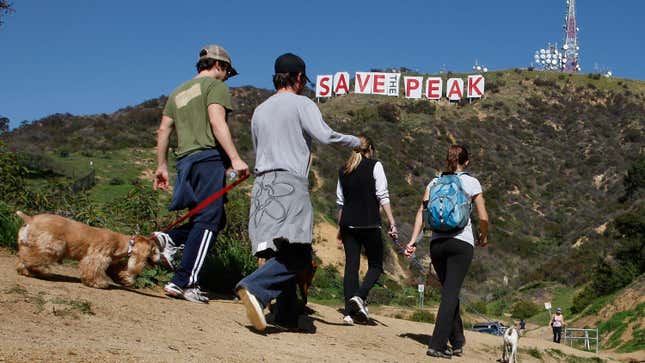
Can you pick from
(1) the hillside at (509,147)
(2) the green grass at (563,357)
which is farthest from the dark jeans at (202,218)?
(1) the hillside at (509,147)

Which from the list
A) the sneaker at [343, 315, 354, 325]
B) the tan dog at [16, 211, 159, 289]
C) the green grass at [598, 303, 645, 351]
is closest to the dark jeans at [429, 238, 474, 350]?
the sneaker at [343, 315, 354, 325]

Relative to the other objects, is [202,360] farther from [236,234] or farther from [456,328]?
[236,234]

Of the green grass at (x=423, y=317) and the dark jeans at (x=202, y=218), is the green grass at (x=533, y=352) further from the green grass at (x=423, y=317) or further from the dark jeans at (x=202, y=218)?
the green grass at (x=423, y=317)

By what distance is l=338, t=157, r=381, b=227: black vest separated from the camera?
23.4 ft

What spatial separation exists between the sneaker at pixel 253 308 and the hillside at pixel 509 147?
23914 mm

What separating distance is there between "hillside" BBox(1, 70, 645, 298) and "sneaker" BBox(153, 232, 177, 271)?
74.5 ft

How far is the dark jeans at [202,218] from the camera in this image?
606 cm

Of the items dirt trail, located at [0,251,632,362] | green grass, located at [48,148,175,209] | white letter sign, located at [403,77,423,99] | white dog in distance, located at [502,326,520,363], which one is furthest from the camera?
white letter sign, located at [403,77,423,99]

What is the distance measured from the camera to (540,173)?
68625mm

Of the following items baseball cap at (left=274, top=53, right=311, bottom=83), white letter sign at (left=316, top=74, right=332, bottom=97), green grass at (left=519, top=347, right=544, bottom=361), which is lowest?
green grass at (left=519, top=347, right=544, bottom=361)

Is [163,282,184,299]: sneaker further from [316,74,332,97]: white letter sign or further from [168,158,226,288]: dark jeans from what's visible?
[316,74,332,97]: white letter sign

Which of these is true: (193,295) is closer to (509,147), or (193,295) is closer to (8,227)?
(8,227)

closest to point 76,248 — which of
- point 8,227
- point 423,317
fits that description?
point 8,227

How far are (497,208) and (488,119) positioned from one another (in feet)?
75.7
